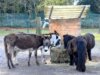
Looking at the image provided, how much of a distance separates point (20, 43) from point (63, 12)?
336cm

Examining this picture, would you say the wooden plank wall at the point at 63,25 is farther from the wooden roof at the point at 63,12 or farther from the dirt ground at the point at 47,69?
the dirt ground at the point at 47,69

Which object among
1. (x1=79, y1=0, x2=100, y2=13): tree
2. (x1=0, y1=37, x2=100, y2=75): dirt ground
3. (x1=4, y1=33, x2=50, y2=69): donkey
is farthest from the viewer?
(x1=79, y1=0, x2=100, y2=13): tree

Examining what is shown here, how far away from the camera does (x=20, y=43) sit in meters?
14.6

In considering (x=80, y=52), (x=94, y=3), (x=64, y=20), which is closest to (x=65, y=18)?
(x=64, y=20)

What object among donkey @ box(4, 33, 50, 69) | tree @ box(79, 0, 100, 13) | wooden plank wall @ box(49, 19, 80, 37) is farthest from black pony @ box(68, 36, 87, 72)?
tree @ box(79, 0, 100, 13)

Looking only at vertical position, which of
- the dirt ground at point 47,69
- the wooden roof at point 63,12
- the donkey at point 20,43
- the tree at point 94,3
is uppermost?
the wooden roof at point 63,12

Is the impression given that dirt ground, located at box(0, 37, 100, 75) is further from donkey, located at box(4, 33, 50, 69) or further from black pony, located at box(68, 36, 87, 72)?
donkey, located at box(4, 33, 50, 69)

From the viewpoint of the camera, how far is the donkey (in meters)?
14.3

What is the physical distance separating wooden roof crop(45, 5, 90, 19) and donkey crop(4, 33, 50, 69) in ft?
6.67

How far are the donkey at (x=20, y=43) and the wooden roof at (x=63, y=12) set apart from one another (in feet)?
6.67

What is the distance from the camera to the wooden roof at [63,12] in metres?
16.9

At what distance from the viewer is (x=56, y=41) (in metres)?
15.8

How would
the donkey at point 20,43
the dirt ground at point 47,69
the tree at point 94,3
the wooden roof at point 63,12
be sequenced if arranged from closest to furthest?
1. the dirt ground at point 47,69
2. the donkey at point 20,43
3. the wooden roof at point 63,12
4. the tree at point 94,3

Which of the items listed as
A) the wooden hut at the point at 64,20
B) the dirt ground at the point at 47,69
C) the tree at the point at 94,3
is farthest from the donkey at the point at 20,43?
the tree at the point at 94,3
